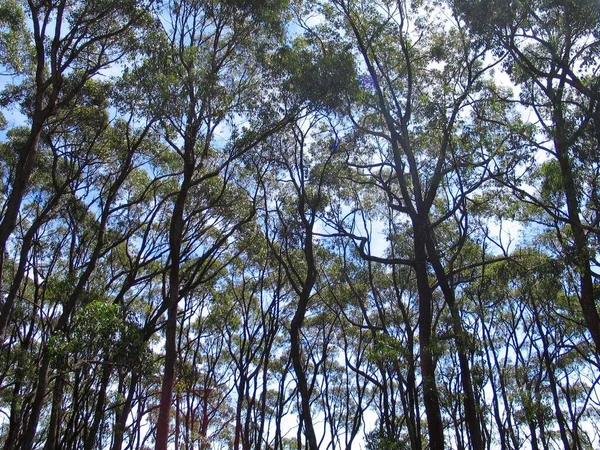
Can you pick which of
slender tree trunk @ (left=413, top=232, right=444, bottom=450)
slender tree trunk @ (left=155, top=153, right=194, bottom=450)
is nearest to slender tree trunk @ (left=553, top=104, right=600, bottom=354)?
slender tree trunk @ (left=413, top=232, right=444, bottom=450)

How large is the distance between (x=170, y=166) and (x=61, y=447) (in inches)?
309

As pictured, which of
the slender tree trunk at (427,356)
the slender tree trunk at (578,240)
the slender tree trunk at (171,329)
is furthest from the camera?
the slender tree trunk at (171,329)

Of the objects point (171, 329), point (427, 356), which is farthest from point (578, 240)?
point (171, 329)

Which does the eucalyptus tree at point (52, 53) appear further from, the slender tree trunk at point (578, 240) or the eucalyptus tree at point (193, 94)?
the slender tree trunk at point (578, 240)

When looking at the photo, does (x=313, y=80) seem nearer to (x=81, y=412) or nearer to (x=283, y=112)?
(x=283, y=112)

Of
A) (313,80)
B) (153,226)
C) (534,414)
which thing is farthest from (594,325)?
(153,226)

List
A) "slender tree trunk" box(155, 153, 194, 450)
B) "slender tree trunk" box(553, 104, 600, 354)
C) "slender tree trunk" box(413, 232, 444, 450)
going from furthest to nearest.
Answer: "slender tree trunk" box(155, 153, 194, 450), "slender tree trunk" box(553, 104, 600, 354), "slender tree trunk" box(413, 232, 444, 450)

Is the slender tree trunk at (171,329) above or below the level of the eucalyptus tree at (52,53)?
below

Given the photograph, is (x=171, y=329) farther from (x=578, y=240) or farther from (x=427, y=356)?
(x=578, y=240)

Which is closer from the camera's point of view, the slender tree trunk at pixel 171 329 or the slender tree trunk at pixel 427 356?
the slender tree trunk at pixel 427 356

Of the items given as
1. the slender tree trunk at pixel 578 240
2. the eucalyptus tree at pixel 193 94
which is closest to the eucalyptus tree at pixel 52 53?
the eucalyptus tree at pixel 193 94

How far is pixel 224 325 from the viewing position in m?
20.2

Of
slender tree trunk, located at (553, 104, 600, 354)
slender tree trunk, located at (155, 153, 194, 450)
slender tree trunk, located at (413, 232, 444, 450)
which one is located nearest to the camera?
slender tree trunk, located at (413, 232, 444, 450)

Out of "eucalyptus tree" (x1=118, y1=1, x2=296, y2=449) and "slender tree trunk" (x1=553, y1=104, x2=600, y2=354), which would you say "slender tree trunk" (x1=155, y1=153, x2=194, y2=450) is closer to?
"eucalyptus tree" (x1=118, y1=1, x2=296, y2=449)
